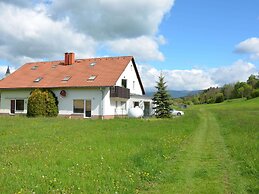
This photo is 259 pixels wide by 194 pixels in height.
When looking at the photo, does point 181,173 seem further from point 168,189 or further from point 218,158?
point 218,158

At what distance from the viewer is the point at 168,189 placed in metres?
7.22

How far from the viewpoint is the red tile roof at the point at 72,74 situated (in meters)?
35.0

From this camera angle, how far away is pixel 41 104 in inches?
1319

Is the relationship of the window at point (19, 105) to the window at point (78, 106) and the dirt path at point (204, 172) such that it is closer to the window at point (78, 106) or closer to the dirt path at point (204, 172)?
the window at point (78, 106)

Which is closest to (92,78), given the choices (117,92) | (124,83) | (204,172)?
(117,92)

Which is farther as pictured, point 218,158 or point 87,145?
point 87,145

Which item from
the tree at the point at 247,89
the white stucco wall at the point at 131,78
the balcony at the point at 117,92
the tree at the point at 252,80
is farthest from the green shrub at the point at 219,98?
the balcony at the point at 117,92

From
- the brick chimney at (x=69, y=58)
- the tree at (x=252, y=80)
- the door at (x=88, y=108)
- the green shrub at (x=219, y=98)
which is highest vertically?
the tree at (x=252, y=80)

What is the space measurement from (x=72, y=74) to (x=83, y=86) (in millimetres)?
4359

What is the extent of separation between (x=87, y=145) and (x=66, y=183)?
5588mm

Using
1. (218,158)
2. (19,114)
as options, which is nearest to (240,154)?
(218,158)

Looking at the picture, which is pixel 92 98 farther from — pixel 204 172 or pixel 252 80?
pixel 252 80

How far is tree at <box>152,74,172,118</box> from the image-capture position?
37.8 meters

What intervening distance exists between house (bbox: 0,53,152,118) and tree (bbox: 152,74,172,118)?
328 cm
